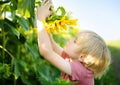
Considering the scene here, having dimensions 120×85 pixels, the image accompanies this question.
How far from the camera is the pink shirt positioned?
6.95 feet

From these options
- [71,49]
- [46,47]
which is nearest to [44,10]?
[46,47]

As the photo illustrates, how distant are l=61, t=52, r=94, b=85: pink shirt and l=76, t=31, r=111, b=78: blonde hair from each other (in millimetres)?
24

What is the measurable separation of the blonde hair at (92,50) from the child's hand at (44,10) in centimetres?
27

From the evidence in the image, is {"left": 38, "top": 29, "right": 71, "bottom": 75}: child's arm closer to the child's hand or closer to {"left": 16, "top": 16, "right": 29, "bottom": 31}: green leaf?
the child's hand

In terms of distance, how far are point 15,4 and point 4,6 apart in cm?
20

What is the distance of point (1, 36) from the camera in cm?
248

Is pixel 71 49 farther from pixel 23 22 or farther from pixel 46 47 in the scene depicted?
pixel 23 22

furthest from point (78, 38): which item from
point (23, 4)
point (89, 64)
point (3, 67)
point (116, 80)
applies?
point (116, 80)

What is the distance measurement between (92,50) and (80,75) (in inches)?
4.6

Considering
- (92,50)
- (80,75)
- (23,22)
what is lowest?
(80,75)

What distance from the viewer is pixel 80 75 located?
2.13 m

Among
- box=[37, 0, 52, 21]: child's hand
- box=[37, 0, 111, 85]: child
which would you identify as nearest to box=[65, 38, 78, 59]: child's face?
box=[37, 0, 111, 85]: child

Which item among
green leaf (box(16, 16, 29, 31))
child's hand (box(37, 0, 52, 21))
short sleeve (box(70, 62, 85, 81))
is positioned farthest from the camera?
green leaf (box(16, 16, 29, 31))

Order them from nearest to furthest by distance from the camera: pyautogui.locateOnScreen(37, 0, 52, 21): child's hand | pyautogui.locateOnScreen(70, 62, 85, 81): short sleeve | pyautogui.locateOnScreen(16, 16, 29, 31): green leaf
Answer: pyautogui.locateOnScreen(37, 0, 52, 21): child's hand < pyautogui.locateOnScreen(70, 62, 85, 81): short sleeve < pyautogui.locateOnScreen(16, 16, 29, 31): green leaf
